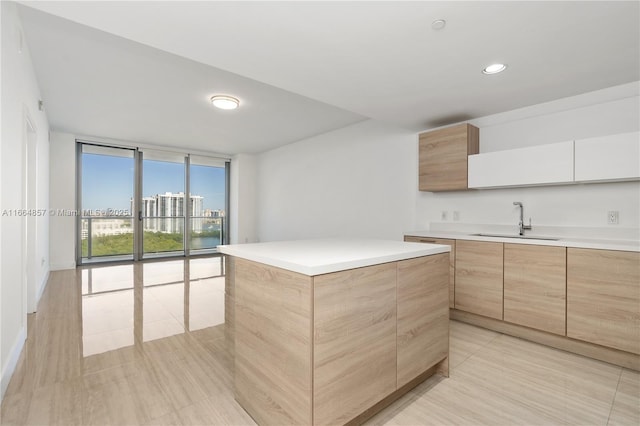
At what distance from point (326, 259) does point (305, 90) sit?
202 centimetres

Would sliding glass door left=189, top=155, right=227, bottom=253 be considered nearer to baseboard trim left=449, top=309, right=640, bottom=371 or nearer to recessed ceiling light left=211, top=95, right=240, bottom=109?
recessed ceiling light left=211, top=95, right=240, bottom=109

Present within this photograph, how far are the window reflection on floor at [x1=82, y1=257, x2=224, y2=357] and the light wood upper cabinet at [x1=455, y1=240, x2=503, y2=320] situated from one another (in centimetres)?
251

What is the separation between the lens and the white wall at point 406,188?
2625mm

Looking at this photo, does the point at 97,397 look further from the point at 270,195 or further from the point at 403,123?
the point at 270,195

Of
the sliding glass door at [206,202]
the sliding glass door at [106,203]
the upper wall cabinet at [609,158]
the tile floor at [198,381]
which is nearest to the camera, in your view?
the tile floor at [198,381]

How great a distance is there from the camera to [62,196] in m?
5.50

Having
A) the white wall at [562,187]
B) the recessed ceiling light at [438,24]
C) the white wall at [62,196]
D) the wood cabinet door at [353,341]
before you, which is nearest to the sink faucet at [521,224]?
the white wall at [562,187]

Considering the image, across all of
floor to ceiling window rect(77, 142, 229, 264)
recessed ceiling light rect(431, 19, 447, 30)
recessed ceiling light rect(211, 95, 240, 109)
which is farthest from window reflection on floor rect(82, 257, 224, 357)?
recessed ceiling light rect(431, 19, 447, 30)

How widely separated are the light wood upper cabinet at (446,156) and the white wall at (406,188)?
33 centimetres

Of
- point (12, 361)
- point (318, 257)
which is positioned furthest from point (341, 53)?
point (12, 361)

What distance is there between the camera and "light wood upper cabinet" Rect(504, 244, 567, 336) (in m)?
2.39

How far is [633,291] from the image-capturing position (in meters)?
2.07

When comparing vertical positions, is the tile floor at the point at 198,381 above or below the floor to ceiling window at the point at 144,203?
below

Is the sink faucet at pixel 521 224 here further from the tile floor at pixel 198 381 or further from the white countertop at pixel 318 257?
the white countertop at pixel 318 257
